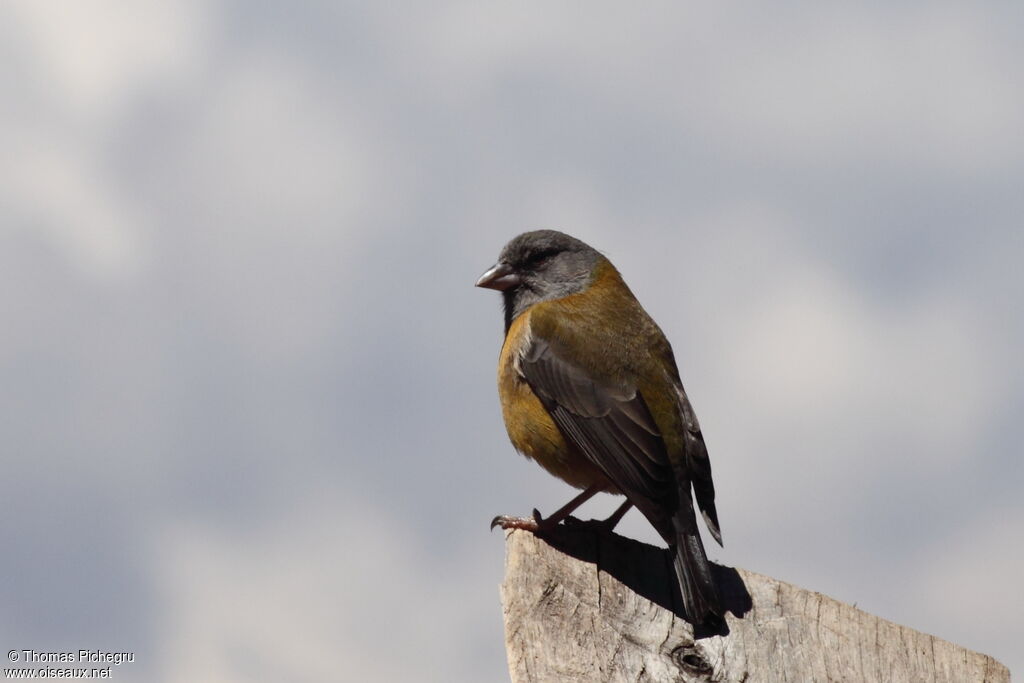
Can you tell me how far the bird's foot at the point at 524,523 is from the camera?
18.9ft

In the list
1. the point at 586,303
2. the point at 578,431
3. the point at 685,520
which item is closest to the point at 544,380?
the point at 578,431

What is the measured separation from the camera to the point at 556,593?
4320mm

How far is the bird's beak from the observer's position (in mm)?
7887

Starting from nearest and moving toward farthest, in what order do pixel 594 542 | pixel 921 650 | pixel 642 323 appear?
pixel 921 650, pixel 594 542, pixel 642 323

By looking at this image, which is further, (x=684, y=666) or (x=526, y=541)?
(x=526, y=541)

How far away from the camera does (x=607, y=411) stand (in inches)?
248

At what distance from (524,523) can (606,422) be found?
73cm

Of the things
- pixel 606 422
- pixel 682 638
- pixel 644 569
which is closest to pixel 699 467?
pixel 606 422

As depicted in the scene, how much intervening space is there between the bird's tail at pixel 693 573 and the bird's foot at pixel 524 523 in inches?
26.9

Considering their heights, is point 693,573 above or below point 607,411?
below

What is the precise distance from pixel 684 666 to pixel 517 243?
428 centimetres

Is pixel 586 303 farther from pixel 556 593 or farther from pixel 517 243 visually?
pixel 556 593

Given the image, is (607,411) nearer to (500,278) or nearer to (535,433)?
(535,433)

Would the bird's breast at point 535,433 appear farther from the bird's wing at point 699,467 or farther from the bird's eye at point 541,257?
the bird's eye at point 541,257
